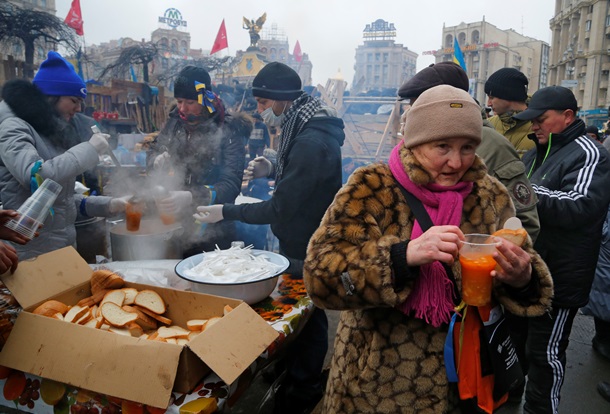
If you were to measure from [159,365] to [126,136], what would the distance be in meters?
10.3

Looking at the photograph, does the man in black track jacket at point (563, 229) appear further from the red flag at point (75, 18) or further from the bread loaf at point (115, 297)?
the red flag at point (75, 18)

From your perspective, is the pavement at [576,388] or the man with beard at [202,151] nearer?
the pavement at [576,388]

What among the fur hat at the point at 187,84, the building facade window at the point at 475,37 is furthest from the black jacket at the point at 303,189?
the building facade window at the point at 475,37

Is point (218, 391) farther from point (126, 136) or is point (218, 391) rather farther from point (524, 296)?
point (126, 136)

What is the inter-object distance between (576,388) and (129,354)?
12.7 feet

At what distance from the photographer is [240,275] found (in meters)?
2.12

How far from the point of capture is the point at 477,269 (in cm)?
134

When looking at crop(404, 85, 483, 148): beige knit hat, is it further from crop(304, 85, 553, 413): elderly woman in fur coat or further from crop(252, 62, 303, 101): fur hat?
crop(252, 62, 303, 101): fur hat

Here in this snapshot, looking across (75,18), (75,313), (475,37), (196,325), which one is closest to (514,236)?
(196,325)

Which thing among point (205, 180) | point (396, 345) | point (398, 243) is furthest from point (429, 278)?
point (205, 180)

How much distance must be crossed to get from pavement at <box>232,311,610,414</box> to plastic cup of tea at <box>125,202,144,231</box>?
152 centimetres

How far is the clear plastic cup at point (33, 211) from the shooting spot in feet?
6.66

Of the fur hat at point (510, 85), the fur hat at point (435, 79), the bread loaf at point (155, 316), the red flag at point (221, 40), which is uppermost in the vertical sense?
the red flag at point (221, 40)

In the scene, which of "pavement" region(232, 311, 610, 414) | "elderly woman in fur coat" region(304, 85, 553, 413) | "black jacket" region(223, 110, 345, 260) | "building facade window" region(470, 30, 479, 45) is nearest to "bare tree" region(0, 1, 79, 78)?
"black jacket" region(223, 110, 345, 260)
